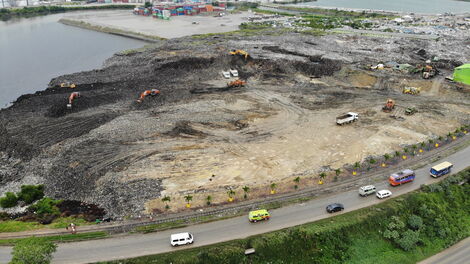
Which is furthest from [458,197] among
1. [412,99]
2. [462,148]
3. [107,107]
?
A: [107,107]

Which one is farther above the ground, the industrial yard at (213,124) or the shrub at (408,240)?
the industrial yard at (213,124)

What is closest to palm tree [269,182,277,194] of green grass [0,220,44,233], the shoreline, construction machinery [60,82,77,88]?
green grass [0,220,44,233]

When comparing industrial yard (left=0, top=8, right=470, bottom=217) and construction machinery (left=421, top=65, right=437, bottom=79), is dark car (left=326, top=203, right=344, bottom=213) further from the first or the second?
construction machinery (left=421, top=65, right=437, bottom=79)

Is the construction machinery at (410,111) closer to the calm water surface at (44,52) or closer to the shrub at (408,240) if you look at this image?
the shrub at (408,240)

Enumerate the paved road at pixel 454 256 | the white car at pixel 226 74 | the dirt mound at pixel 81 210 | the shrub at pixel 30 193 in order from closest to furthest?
the paved road at pixel 454 256
the dirt mound at pixel 81 210
the shrub at pixel 30 193
the white car at pixel 226 74

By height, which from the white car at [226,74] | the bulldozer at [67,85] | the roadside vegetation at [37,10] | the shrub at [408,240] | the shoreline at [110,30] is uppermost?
the roadside vegetation at [37,10]

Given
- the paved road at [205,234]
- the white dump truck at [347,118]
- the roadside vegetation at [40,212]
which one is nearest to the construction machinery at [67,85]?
the roadside vegetation at [40,212]

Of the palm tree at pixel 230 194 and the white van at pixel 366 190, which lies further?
the white van at pixel 366 190

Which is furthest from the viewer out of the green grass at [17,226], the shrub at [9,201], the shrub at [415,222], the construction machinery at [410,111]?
the construction machinery at [410,111]
